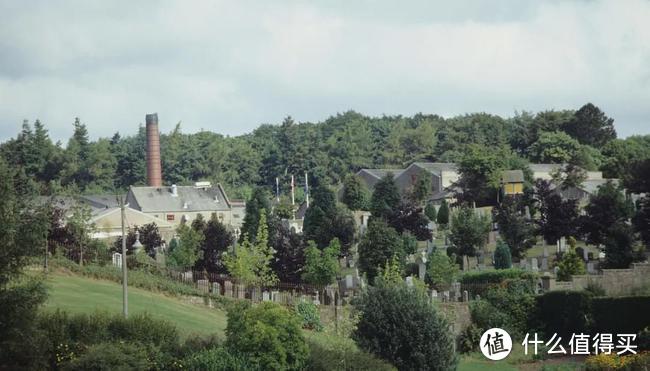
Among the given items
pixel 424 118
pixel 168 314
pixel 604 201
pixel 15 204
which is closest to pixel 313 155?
pixel 424 118

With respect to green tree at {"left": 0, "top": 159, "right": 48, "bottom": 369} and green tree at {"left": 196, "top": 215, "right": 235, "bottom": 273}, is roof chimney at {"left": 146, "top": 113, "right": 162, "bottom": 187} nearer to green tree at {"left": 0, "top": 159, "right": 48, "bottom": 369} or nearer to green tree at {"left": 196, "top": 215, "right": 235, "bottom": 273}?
green tree at {"left": 196, "top": 215, "right": 235, "bottom": 273}

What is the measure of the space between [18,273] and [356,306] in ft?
40.1

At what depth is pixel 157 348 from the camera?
28562 mm

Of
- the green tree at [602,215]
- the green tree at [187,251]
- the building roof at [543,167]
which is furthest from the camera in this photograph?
the building roof at [543,167]

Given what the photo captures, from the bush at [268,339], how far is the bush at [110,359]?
8.88 ft

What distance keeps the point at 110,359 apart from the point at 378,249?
26360 mm

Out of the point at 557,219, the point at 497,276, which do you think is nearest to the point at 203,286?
the point at 497,276

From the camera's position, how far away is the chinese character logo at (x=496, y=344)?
40.0m

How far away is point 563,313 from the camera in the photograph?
42.6 m

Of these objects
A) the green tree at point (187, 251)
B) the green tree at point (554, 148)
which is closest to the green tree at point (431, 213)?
the green tree at point (187, 251)

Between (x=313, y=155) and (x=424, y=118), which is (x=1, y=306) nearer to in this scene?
(x=313, y=155)

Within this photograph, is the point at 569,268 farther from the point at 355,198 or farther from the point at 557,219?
the point at 355,198

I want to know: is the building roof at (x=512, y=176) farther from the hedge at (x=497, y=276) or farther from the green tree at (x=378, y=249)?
the hedge at (x=497, y=276)

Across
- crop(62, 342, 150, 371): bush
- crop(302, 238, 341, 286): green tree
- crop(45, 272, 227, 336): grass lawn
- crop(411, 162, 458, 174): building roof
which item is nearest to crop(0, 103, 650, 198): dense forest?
crop(411, 162, 458, 174): building roof
